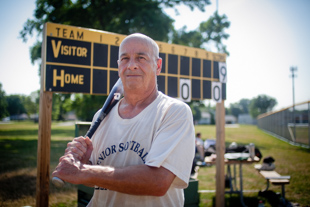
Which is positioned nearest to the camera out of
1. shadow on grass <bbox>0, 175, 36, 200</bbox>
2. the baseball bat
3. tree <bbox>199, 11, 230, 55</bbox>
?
the baseball bat

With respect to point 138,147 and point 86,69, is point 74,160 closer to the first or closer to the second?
point 138,147

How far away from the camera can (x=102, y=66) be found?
4.10 m

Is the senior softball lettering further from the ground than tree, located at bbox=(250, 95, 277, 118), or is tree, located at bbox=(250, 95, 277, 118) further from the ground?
tree, located at bbox=(250, 95, 277, 118)

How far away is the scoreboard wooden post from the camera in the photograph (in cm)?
357

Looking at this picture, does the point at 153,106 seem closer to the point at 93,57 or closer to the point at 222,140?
the point at 93,57

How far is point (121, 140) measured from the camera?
1.56 m

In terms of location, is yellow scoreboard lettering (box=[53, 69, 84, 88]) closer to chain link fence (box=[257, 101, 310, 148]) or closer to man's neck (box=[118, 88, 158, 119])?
man's neck (box=[118, 88, 158, 119])

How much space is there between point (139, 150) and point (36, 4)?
20827 millimetres

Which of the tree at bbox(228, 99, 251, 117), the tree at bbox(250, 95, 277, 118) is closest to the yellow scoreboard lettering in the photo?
the tree at bbox(250, 95, 277, 118)

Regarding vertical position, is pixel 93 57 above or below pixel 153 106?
above

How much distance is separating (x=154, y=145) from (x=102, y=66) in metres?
3.06

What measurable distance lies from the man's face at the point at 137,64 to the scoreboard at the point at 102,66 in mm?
2399

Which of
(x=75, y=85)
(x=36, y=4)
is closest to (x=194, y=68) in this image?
(x=75, y=85)

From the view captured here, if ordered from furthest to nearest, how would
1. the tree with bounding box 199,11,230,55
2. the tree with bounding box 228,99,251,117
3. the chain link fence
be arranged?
the tree with bounding box 228,99,251,117 → the tree with bounding box 199,11,230,55 → the chain link fence
